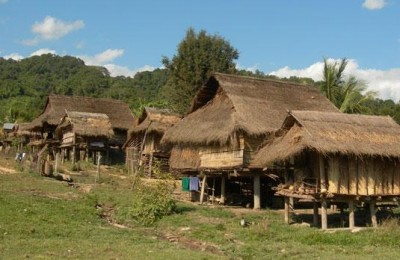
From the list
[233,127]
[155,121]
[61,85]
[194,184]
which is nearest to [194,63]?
[155,121]

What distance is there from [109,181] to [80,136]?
10.2 meters

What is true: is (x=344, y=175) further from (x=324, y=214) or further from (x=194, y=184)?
(x=194, y=184)

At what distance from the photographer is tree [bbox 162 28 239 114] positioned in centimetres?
4056

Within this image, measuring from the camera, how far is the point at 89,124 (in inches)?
1516

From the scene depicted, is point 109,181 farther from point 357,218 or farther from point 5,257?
point 5,257

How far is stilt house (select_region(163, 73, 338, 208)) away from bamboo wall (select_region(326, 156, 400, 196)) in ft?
17.9

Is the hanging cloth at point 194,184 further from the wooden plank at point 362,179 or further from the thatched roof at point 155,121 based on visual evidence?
the wooden plank at point 362,179

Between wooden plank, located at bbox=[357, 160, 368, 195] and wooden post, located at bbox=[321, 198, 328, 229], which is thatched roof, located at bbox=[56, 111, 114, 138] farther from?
wooden plank, located at bbox=[357, 160, 368, 195]

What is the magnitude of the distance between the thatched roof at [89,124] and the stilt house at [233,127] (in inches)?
412

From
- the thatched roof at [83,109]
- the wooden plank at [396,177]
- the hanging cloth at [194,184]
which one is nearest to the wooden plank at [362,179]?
the wooden plank at [396,177]

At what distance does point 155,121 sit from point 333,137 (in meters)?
18.7

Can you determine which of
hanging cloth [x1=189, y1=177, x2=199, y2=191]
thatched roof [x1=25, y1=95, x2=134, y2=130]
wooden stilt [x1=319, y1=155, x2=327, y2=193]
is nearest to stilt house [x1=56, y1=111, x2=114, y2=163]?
thatched roof [x1=25, y1=95, x2=134, y2=130]

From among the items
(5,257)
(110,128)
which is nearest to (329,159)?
(5,257)

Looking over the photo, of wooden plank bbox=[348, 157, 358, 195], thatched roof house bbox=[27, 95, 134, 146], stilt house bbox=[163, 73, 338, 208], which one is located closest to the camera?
wooden plank bbox=[348, 157, 358, 195]
